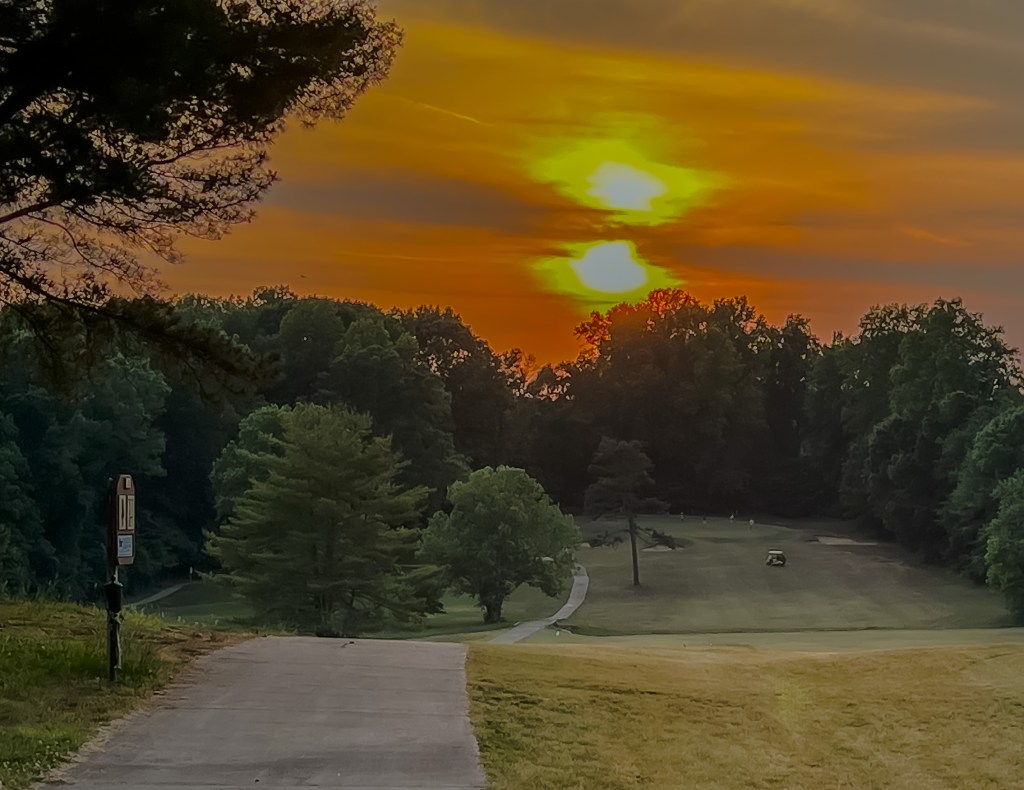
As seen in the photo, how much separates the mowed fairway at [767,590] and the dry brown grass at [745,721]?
935 inches

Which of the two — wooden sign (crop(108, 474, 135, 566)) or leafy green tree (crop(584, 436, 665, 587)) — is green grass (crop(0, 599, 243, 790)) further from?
leafy green tree (crop(584, 436, 665, 587))

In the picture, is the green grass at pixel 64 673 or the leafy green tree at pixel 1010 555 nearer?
the green grass at pixel 64 673

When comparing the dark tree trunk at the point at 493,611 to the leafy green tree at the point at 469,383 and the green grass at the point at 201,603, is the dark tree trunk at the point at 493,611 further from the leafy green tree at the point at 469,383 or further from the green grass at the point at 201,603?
the leafy green tree at the point at 469,383

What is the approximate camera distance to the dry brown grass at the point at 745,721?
823 centimetres

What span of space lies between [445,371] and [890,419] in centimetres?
2461

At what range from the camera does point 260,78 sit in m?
9.80

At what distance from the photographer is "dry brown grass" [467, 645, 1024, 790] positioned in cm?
823

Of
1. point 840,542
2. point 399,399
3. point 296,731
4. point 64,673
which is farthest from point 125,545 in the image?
point 840,542

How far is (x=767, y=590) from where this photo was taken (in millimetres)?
46406

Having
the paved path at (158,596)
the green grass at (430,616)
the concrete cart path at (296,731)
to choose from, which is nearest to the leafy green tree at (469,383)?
the green grass at (430,616)

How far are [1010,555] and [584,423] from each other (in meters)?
37.9

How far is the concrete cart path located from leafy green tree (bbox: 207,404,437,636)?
2203 cm

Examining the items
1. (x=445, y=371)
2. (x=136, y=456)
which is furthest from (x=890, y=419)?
(x=136, y=456)

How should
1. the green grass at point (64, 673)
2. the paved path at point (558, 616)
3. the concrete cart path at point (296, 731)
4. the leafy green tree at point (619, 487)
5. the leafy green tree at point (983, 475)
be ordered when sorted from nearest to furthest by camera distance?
the concrete cart path at point (296, 731), the green grass at point (64, 673), the paved path at point (558, 616), the leafy green tree at point (983, 475), the leafy green tree at point (619, 487)
